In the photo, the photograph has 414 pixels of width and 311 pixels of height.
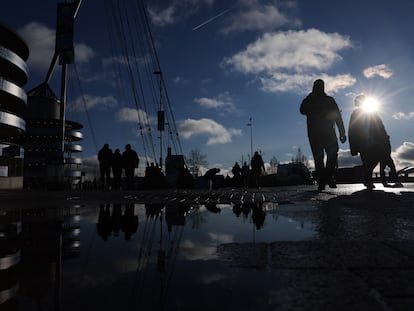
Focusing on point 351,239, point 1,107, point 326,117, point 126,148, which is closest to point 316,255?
point 351,239

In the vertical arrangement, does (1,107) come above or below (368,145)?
above

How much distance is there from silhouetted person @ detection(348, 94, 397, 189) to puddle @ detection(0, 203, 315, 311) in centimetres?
552

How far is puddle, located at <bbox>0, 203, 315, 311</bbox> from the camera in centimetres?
113

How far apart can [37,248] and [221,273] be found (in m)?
1.17

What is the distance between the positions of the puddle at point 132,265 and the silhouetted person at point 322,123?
14.4ft

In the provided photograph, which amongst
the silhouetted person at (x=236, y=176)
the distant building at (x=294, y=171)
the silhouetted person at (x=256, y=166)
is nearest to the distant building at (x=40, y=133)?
the distant building at (x=294, y=171)

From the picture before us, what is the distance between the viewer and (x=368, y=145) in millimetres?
7762

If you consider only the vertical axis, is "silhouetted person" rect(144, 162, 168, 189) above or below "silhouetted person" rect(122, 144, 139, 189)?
below

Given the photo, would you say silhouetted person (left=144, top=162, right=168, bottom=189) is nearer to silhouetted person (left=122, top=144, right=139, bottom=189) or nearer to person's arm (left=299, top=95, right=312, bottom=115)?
silhouetted person (left=122, top=144, right=139, bottom=189)

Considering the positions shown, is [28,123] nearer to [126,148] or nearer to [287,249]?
[126,148]

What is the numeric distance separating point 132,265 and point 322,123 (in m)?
5.99

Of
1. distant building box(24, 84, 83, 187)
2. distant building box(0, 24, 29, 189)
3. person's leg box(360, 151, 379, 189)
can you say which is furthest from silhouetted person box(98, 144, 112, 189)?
distant building box(24, 84, 83, 187)

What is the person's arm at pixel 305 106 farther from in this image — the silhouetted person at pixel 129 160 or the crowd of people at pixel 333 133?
the silhouetted person at pixel 129 160

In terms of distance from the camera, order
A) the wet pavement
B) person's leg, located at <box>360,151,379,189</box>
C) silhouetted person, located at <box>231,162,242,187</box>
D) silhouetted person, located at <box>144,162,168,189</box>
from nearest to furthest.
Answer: the wet pavement
person's leg, located at <box>360,151,379,189</box>
silhouetted person, located at <box>144,162,168,189</box>
silhouetted person, located at <box>231,162,242,187</box>
